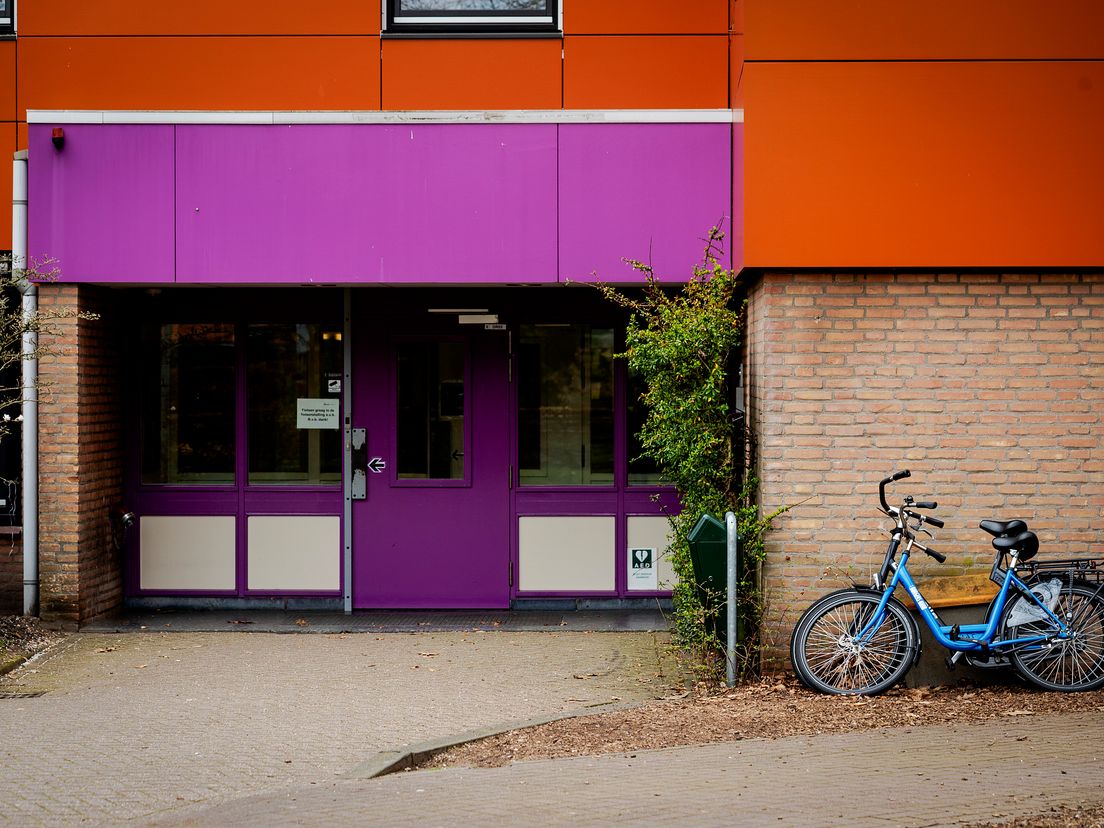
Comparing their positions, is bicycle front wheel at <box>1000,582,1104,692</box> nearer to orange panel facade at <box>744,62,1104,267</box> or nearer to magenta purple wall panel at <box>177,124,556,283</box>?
orange panel facade at <box>744,62,1104,267</box>

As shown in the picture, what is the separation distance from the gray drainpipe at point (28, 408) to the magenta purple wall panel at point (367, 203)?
4.09ft

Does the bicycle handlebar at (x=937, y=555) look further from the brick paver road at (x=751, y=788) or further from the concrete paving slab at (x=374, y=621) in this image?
the concrete paving slab at (x=374, y=621)

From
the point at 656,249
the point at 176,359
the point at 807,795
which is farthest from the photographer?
the point at 176,359

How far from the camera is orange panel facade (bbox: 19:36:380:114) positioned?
30.7 feet

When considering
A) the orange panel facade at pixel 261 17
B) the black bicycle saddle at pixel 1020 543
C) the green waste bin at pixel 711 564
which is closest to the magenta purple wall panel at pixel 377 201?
the orange panel facade at pixel 261 17

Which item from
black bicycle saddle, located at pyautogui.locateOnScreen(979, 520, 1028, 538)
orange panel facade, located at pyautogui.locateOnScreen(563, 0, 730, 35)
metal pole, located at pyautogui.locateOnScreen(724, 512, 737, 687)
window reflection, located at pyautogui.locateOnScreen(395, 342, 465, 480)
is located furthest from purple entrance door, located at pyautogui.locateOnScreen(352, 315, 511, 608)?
black bicycle saddle, located at pyautogui.locateOnScreen(979, 520, 1028, 538)

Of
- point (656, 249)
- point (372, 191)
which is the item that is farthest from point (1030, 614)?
point (372, 191)

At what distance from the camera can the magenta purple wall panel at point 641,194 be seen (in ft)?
29.5

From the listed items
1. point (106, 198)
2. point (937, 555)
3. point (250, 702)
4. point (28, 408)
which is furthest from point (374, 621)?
point (937, 555)

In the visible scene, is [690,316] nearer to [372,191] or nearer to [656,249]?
[656,249]

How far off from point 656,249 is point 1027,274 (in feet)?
8.66

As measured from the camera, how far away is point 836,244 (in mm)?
7996

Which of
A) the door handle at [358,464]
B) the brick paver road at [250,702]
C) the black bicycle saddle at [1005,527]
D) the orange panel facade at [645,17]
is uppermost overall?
the orange panel facade at [645,17]

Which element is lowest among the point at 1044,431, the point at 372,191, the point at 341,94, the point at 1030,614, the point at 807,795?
the point at 807,795
